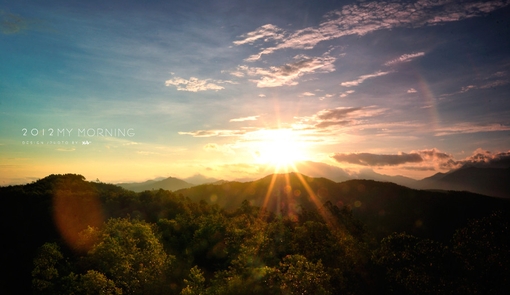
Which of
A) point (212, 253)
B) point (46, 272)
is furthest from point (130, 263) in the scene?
point (212, 253)

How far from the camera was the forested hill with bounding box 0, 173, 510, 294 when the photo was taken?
77.4ft

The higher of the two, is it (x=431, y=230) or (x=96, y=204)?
(x=96, y=204)

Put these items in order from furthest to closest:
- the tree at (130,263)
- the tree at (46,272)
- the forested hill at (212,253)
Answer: the tree at (130,263) < the tree at (46,272) < the forested hill at (212,253)

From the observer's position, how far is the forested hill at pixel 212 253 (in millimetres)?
23578

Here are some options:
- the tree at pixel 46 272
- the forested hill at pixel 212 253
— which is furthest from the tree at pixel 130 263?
the tree at pixel 46 272

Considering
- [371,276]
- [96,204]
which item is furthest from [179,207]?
[371,276]

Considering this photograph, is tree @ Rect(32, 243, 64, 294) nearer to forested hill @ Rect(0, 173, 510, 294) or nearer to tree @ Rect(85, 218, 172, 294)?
forested hill @ Rect(0, 173, 510, 294)

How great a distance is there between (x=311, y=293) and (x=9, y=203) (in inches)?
3052

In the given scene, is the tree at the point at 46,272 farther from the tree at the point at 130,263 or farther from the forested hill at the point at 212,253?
the tree at the point at 130,263

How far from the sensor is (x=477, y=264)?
22141mm

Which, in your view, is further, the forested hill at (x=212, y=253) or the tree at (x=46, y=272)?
the tree at (x=46, y=272)

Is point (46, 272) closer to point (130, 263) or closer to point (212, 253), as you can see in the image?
point (130, 263)

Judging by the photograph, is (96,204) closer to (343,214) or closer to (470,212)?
(343,214)

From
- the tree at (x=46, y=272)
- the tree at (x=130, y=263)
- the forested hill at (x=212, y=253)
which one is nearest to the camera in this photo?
the forested hill at (x=212, y=253)
